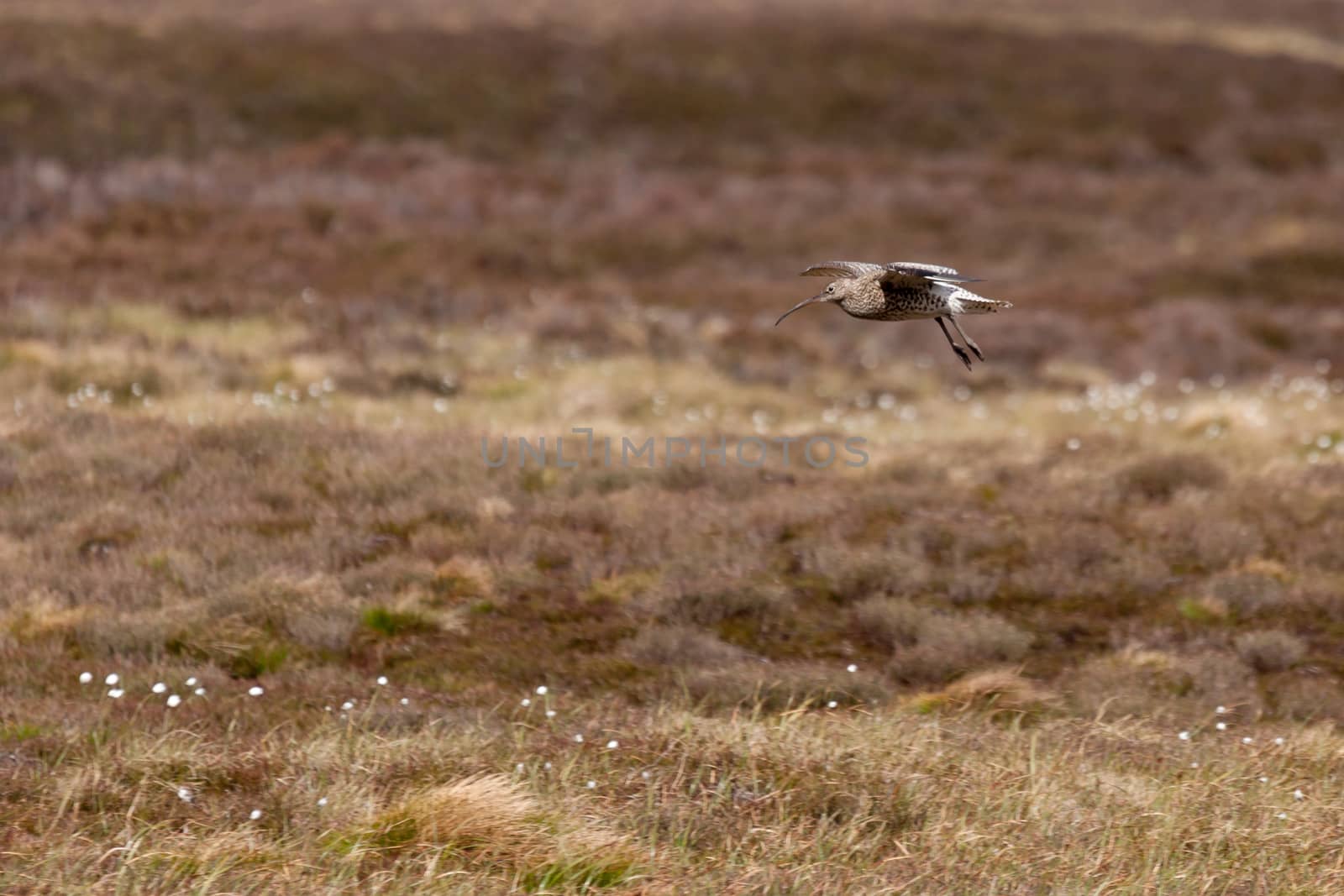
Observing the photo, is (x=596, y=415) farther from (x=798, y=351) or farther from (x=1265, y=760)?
(x=1265, y=760)

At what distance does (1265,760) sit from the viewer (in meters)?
5.82

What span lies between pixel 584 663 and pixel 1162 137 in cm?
3208

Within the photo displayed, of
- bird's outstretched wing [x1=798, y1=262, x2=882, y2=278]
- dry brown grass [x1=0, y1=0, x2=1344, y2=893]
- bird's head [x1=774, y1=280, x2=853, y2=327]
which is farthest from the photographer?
bird's head [x1=774, y1=280, x2=853, y2=327]

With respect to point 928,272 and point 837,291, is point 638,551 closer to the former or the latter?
point 837,291

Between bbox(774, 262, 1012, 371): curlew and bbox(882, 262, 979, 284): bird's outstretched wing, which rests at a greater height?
bbox(882, 262, 979, 284): bird's outstretched wing

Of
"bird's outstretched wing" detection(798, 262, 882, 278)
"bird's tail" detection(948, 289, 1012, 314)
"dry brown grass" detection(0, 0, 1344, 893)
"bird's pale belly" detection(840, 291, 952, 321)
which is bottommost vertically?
"dry brown grass" detection(0, 0, 1344, 893)

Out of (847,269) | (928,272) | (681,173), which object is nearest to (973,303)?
(928,272)

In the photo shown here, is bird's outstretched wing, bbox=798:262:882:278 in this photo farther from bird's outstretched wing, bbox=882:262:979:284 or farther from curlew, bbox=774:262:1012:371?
bird's outstretched wing, bbox=882:262:979:284

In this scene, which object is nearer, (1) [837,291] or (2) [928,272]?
(2) [928,272]

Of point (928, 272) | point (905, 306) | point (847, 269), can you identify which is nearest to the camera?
point (928, 272)

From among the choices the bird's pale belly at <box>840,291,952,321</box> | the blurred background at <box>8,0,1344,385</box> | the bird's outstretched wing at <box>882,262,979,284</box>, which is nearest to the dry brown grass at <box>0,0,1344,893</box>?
the blurred background at <box>8,0,1344,385</box>

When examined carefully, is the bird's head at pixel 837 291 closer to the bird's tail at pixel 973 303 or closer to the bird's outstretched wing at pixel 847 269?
the bird's outstretched wing at pixel 847 269

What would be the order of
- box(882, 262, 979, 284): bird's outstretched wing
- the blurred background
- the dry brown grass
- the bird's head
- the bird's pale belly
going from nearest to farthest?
the dry brown grass < box(882, 262, 979, 284): bird's outstretched wing < the bird's pale belly < the bird's head < the blurred background

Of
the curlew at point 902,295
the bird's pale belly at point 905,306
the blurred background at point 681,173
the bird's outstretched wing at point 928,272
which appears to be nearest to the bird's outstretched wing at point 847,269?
the curlew at point 902,295
